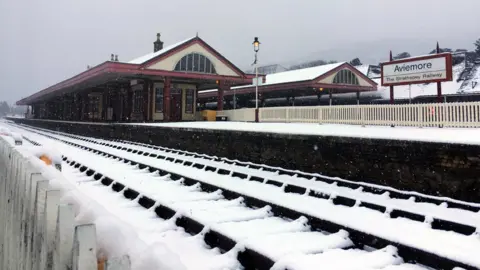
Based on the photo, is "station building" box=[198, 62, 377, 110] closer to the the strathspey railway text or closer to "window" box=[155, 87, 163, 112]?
"window" box=[155, 87, 163, 112]

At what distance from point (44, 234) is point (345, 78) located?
33.5 meters

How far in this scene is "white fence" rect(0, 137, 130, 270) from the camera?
56.7 inches

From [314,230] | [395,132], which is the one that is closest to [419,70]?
[395,132]

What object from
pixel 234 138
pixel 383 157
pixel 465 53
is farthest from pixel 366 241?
pixel 465 53

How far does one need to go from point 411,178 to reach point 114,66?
64.2 ft

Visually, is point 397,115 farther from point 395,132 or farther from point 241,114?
point 241,114

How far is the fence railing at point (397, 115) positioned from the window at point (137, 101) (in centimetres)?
1548

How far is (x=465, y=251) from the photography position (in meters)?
3.24

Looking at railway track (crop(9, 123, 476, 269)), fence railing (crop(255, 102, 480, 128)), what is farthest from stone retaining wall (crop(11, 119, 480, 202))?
fence railing (crop(255, 102, 480, 128))

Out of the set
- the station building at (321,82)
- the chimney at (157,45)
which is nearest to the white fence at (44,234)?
the station building at (321,82)

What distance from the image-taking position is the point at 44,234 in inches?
75.8

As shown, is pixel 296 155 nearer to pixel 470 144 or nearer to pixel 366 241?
pixel 470 144

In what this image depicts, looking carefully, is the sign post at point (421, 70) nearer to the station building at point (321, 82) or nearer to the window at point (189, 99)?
the station building at point (321, 82)

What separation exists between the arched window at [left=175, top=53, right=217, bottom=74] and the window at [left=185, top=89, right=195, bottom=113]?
134 inches
